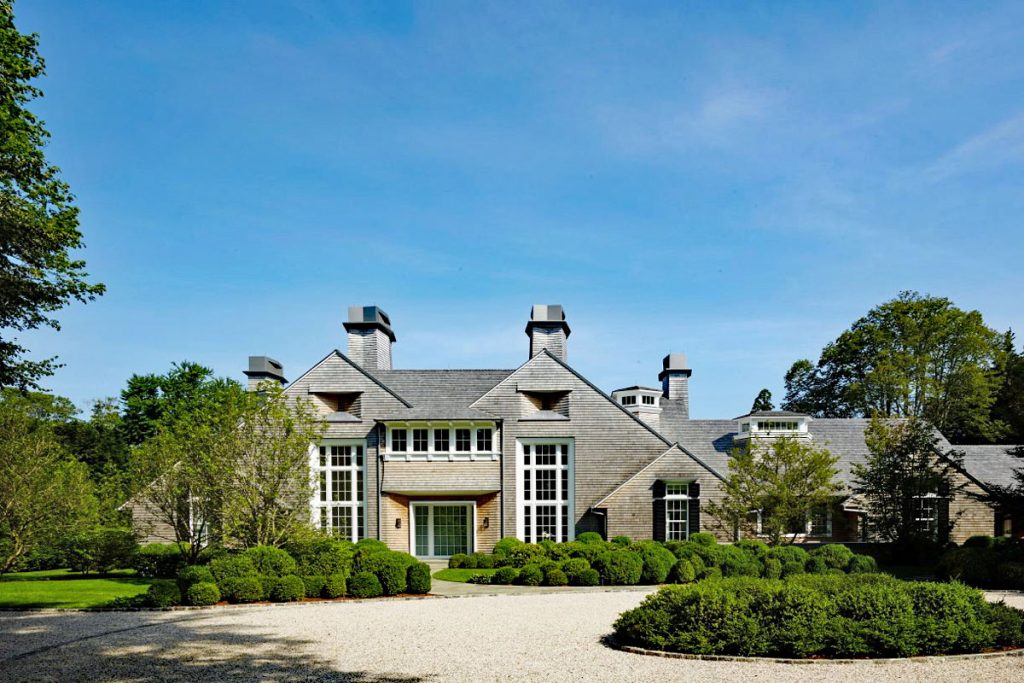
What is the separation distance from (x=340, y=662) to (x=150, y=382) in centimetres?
4645

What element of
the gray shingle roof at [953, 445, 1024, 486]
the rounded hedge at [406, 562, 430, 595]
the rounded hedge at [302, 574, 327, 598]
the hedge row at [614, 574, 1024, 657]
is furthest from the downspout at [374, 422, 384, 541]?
the gray shingle roof at [953, 445, 1024, 486]

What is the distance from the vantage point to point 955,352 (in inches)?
1934

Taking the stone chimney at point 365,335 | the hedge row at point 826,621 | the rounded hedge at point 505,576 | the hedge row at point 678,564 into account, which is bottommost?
the rounded hedge at point 505,576

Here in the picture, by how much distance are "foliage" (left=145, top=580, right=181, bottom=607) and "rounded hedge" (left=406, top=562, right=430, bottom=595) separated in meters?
5.22

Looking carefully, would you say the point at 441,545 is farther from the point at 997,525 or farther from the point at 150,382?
the point at 150,382

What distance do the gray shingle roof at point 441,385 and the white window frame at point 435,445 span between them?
1.92 ft

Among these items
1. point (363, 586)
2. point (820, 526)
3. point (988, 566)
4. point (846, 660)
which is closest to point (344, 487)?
point (363, 586)

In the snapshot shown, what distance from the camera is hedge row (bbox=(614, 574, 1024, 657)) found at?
1127cm

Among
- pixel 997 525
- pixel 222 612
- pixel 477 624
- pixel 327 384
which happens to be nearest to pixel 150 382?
pixel 327 384

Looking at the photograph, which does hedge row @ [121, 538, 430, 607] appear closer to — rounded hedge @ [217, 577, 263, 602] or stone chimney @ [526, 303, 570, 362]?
rounded hedge @ [217, 577, 263, 602]

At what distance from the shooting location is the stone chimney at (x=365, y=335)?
34969mm

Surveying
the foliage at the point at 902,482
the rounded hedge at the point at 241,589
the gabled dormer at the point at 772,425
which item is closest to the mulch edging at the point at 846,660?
the rounded hedge at the point at 241,589

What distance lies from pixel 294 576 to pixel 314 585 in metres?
0.52

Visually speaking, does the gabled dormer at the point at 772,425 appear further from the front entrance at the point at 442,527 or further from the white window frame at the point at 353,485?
the white window frame at the point at 353,485
